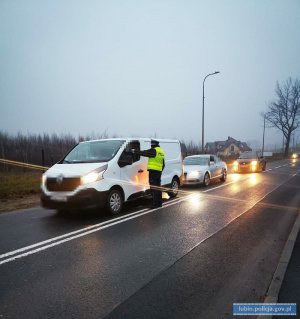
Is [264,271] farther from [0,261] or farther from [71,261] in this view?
[0,261]

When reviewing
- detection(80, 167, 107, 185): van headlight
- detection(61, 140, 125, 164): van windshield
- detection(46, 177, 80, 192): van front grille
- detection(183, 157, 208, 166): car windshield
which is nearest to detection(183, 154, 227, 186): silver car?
detection(183, 157, 208, 166): car windshield

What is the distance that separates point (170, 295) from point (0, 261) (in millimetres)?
2836

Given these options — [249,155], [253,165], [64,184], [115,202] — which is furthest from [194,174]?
[249,155]

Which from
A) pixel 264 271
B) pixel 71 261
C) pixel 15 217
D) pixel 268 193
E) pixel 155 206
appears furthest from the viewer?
pixel 268 193

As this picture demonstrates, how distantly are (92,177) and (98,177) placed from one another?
0.16 meters

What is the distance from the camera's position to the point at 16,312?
3.18 meters

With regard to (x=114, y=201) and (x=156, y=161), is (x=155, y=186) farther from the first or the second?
(x=114, y=201)

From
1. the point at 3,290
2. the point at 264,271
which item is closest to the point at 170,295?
the point at 264,271

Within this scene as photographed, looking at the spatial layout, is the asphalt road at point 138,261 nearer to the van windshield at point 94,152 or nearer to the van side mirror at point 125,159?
the van side mirror at point 125,159

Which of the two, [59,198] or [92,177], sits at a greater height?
[92,177]

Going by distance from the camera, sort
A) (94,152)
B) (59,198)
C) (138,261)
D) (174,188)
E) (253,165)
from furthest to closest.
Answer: (253,165) → (174,188) → (94,152) → (59,198) → (138,261)

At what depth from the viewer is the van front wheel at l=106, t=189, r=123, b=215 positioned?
753cm

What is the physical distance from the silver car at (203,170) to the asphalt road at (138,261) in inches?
206

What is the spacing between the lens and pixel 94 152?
8164 millimetres
